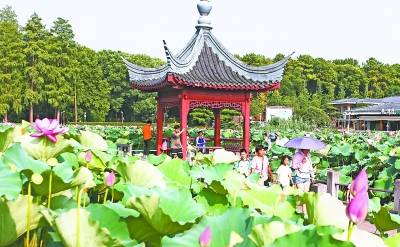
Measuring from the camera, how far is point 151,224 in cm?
162

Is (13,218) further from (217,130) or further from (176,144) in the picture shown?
(217,130)

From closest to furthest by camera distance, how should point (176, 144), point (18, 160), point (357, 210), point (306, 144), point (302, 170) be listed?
point (357, 210)
point (18, 160)
point (302, 170)
point (306, 144)
point (176, 144)

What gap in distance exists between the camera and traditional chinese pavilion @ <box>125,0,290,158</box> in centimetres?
1295

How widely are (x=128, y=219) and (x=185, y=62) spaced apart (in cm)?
1120

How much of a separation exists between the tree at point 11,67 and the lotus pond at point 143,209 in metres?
36.4

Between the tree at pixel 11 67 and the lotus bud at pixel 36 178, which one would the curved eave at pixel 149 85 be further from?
the tree at pixel 11 67

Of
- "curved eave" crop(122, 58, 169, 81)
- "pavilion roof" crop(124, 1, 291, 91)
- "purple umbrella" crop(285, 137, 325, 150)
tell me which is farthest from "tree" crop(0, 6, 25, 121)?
"purple umbrella" crop(285, 137, 325, 150)

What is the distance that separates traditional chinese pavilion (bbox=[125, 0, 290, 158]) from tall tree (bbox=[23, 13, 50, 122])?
2576 cm

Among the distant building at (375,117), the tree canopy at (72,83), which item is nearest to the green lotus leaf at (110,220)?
the tree canopy at (72,83)

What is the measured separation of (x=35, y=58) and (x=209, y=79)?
28152 mm

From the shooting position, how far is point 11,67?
38.1 m

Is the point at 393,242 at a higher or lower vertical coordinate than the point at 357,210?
lower

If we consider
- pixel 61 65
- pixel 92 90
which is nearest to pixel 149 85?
pixel 61 65

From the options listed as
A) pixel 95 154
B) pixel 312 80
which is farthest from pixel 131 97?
pixel 95 154
